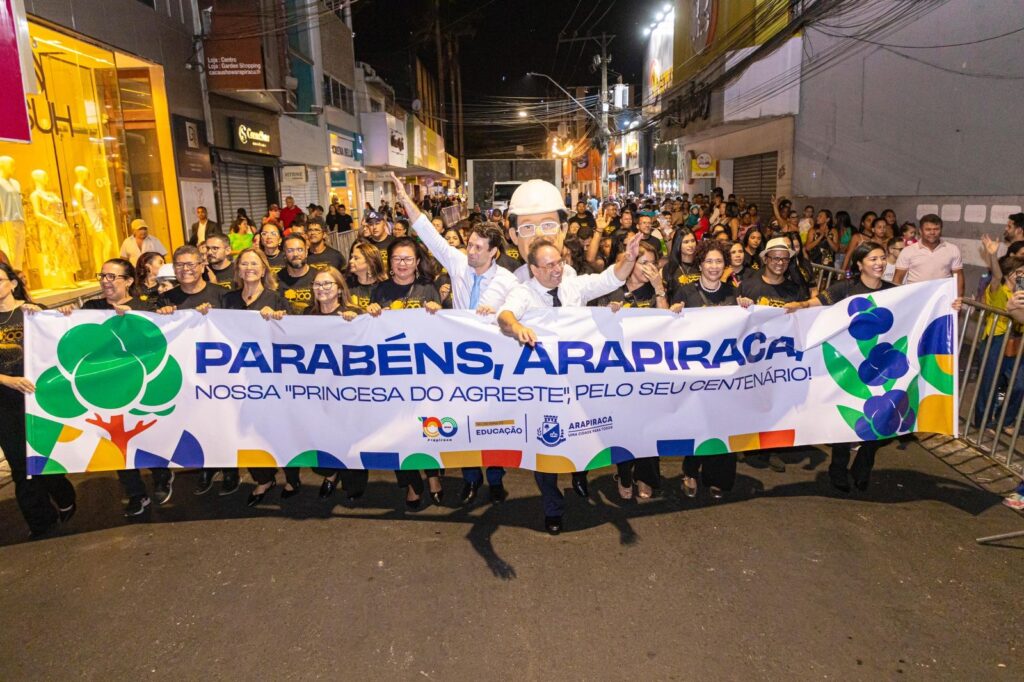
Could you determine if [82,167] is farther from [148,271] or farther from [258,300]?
[258,300]

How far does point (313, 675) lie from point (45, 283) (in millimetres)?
11225

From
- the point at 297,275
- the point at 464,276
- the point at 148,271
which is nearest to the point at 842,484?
the point at 464,276

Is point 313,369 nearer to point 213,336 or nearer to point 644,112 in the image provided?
point 213,336

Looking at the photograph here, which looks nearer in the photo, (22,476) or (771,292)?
(22,476)

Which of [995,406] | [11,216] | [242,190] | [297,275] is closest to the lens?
[297,275]

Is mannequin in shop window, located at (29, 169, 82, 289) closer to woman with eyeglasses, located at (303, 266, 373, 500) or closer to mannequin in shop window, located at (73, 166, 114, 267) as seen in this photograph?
mannequin in shop window, located at (73, 166, 114, 267)

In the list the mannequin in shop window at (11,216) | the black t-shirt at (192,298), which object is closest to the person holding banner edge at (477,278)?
the black t-shirt at (192,298)

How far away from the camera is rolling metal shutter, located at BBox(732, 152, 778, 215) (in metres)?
20.6

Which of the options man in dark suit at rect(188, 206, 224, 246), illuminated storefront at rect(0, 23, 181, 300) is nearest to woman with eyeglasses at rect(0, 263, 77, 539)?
illuminated storefront at rect(0, 23, 181, 300)

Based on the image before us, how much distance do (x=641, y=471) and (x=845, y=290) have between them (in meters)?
2.04

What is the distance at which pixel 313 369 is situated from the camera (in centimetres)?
484

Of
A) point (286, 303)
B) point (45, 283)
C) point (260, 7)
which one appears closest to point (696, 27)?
point (260, 7)

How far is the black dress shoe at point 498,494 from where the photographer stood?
17.0 feet

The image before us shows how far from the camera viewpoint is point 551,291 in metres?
4.84
